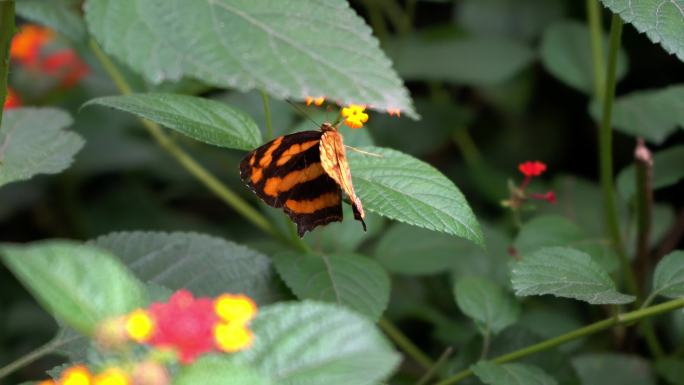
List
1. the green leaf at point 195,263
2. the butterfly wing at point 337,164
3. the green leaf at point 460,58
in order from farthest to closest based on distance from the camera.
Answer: the green leaf at point 460,58, the green leaf at point 195,263, the butterfly wing at point 337,164

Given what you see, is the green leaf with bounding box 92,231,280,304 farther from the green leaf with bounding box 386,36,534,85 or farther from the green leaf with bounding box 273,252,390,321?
the green leaf with bounding box 386,36,534,85

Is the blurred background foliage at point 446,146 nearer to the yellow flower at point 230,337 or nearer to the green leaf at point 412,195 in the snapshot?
the green leaf at point 412,195

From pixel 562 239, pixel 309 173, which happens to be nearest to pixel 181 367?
pixel 309 173

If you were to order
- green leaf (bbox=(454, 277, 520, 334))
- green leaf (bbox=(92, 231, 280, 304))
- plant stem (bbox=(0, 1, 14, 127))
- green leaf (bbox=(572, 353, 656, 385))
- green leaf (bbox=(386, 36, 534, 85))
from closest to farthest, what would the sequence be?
1. plant stem (bbox=(0, 1, 14, 127))
2. green leaf (bbox=(92, 231, 280, 304))
3. green leaf (bbox=(454, 277, 520, 334))
4. green leaf (bbox=(572, 353, 656, 385))
5. green leaf (bbox=(386, 36, 534, 85))

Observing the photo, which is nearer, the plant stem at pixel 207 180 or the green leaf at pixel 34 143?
the green leaf at pixel 34 143

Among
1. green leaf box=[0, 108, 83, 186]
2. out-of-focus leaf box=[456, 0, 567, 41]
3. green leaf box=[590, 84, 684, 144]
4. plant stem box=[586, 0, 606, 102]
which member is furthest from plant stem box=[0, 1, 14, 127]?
out-of-focus leaf box=[456, 0, 567, 41]

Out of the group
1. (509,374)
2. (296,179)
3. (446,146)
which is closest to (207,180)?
(296,179)

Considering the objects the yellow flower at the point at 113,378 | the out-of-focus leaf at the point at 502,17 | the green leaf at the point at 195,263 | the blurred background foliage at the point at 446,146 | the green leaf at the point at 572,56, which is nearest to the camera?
the yellow flower at the point at 113,378

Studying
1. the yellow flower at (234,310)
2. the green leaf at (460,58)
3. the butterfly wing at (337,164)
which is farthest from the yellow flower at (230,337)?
the green leaf at (460,58)
